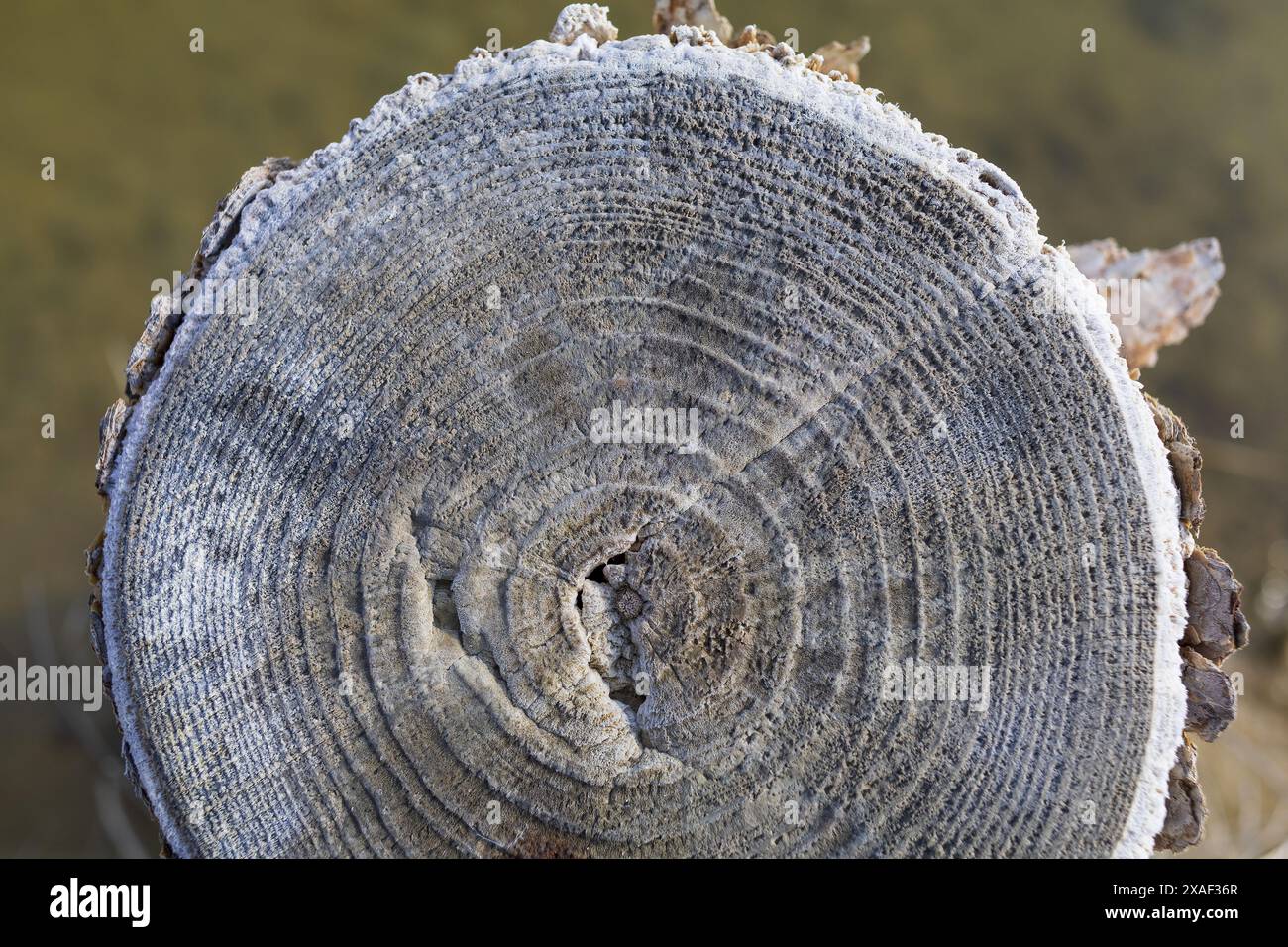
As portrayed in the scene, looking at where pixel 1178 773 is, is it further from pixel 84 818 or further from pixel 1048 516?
pixel 84 818

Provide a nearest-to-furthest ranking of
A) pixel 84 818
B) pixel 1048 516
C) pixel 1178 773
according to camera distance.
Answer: pixel 1048 516
pixel 1178 773
pixel 84 818

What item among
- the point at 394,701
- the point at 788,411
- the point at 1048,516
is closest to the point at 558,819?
the point at 394,701

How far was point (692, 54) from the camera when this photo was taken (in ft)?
4.26

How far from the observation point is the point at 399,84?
343 centimetres

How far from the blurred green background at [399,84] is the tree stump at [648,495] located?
7.55 feet

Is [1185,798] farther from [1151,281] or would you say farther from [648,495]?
[1151,281]

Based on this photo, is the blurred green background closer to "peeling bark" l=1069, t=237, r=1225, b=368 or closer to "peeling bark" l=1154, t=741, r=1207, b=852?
"peeling bark" l=1069, t=237, r=1225, b=368

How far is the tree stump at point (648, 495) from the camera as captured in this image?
1.26 m

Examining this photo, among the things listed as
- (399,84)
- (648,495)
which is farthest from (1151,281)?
(399,84)

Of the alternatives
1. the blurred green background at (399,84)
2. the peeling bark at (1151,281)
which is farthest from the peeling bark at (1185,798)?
the blurred green background at (399,84)

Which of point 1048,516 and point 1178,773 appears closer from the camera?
point 1048,516

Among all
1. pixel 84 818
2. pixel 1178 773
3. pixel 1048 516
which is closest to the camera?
pixel 1048 516
